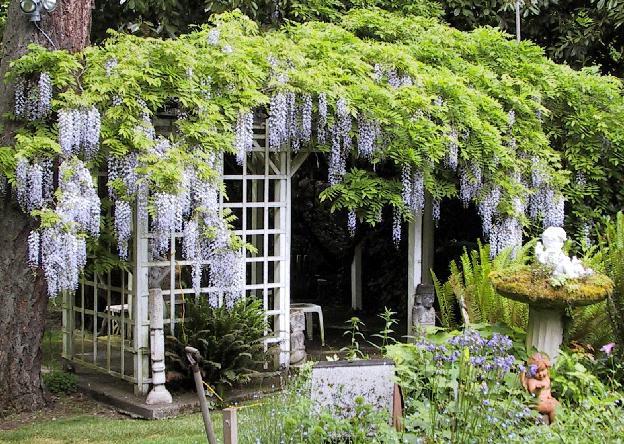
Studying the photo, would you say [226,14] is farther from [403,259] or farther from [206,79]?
[403,259]

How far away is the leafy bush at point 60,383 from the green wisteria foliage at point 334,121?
153cm

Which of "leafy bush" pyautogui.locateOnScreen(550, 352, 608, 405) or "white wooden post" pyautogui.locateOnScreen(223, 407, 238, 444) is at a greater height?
"white wooden post" pyautogui.locateOnScreen(223, 407, 238, 444)

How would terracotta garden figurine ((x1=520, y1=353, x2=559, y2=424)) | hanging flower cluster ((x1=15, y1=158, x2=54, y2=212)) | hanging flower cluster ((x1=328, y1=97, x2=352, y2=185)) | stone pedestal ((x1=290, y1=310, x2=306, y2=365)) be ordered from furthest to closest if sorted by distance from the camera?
stone pedestal ((x1=290, y1=310, x2=306, y2=365)) < hanging flower cluster ((x1=328, y1=97, x2=352, y2=185)) < hanging flower cluster ((x1=15, y1=158, x2=54, y2=212)) < terracotta garden figurine ((x1=520, y1=353, x2=559, y2=424))

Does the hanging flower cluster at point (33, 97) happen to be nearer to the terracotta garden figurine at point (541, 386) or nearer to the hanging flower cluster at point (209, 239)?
the hanging flower cluster at point (209, 239)

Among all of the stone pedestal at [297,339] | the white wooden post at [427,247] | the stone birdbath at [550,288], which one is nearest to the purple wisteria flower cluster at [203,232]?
the stone pedestal at [297,339]

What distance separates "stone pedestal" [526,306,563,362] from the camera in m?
5.62

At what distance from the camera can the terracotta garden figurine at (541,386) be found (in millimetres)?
4859

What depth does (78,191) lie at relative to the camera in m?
6.16

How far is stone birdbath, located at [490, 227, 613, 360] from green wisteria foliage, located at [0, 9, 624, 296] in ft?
7.03

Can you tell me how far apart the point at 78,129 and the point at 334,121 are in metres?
2.16

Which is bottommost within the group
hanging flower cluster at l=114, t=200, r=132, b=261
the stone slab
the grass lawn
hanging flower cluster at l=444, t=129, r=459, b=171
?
the grass lawn

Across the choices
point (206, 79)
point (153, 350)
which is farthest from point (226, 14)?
point (153, 350)

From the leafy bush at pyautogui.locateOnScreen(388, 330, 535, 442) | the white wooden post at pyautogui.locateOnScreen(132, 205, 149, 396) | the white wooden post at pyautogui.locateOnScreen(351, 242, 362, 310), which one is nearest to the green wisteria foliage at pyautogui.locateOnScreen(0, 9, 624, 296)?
the white wooden post at pyautogui.locateOnScreen(132, 205, 149, 396)

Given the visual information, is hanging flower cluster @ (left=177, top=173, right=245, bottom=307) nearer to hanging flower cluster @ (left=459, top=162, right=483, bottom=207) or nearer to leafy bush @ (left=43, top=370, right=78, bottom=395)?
leafy bush @ (left=43, top=370, right=78, bottom=395)
